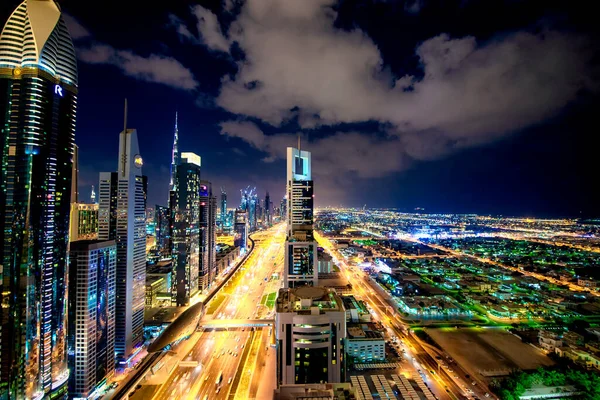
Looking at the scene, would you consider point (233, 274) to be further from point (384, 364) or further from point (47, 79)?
point (47, 79)

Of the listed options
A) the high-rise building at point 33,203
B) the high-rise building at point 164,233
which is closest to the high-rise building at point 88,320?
the high-rise building at point 33,203

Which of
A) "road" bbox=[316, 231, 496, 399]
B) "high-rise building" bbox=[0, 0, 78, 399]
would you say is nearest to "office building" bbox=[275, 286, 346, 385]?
"road" bbox=[316, 231, 496, 399]

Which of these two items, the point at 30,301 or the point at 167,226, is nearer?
the point at 30,301

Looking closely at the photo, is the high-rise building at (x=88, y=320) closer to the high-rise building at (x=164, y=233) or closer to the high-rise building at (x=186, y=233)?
the high-rise building at (x=186, y=233)

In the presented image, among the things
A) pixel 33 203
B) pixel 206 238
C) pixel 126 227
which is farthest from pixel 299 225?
pixel 33 203

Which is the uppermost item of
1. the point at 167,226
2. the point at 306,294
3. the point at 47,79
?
the point at 47,79

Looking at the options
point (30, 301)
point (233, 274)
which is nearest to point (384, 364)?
point (30, 301)

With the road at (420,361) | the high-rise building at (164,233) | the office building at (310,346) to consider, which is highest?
the high-rise building at (164,233)

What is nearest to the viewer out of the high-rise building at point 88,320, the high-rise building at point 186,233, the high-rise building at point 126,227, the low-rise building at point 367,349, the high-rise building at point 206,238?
the high-rise building at point 88,320
